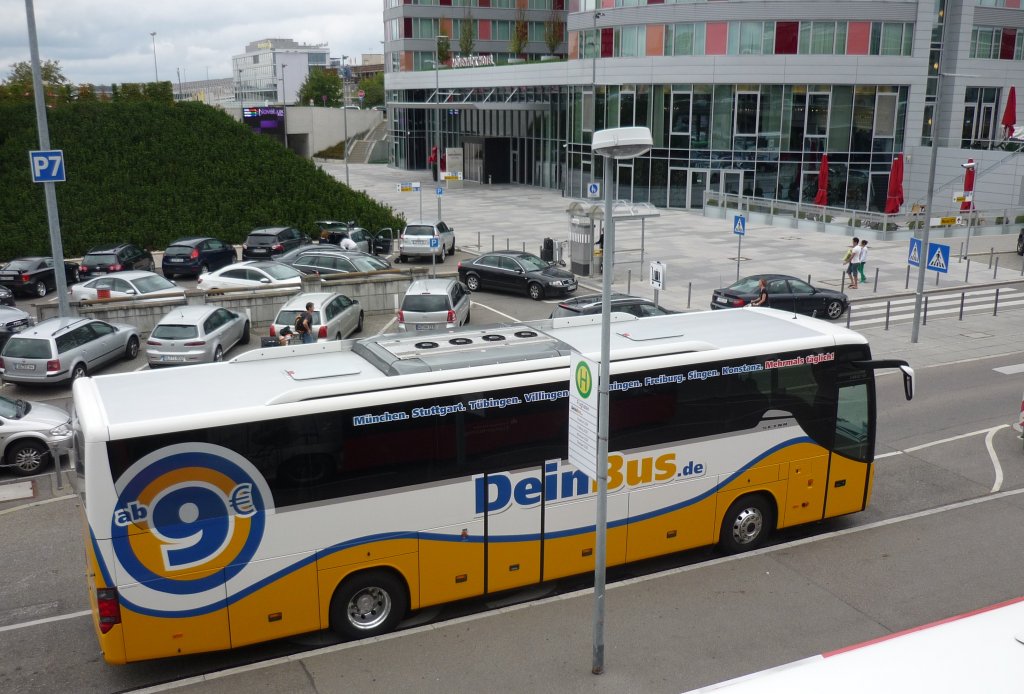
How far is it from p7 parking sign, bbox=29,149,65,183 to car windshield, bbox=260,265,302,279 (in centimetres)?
770

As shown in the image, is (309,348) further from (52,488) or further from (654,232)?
(654,232)

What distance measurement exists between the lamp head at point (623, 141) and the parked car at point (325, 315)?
49.8 ft

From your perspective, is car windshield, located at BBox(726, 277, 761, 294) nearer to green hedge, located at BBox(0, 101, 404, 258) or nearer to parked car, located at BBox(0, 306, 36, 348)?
parked car, located at BBox(0, 306, 36, 348)

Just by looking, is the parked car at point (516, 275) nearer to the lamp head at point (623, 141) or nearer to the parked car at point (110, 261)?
the parked car at point (110, 261)

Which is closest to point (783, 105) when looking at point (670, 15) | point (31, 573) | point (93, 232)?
point (670, 15)

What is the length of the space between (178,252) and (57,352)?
15139mm

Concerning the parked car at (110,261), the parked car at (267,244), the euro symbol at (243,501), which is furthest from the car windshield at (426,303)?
the parked car at (110,261)

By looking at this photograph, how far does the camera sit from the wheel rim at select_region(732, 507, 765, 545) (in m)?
12.0

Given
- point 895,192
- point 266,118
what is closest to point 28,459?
point 895,192

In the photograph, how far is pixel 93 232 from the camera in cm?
4262

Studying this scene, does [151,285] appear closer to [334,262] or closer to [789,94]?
[334,262]

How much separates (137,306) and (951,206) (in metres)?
47.3

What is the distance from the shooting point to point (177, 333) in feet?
71.5

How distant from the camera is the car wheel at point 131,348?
23.4m
